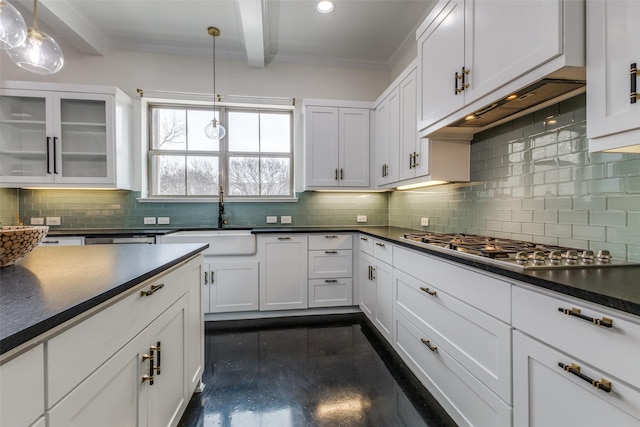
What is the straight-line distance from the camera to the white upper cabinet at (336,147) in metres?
3.34

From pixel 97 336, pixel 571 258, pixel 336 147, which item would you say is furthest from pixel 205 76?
pixel 571 258

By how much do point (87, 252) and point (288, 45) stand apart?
116 inches

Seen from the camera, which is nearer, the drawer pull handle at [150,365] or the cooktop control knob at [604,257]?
the drawer pull handle at [150,365]

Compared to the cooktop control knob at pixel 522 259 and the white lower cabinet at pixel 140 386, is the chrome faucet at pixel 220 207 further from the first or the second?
the cooktop control knob at pixel 522 259

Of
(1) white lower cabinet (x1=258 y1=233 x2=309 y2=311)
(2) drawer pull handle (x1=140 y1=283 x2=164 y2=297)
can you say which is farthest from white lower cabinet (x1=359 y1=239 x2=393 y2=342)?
(2) drawer pull handle (x1=140 y1=283 x2=164 y2=297)

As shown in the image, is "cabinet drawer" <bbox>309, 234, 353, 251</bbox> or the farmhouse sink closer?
the farmhouse sink

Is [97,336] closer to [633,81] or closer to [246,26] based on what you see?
[633,81]

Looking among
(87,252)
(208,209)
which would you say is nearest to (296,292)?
(208,209)

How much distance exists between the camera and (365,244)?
9.55 feet

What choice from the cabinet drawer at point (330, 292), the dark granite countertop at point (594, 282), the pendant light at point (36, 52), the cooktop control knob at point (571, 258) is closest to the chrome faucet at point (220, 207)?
the cabinet drawer at point (330, 292)

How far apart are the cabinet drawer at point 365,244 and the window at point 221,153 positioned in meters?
1.24

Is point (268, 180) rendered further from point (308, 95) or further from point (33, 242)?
point (33, 242)

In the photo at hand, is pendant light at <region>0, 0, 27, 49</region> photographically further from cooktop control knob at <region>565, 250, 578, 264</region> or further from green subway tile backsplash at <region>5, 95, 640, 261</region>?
cooktop control knob at <region>565, 250, 578, 264</region>

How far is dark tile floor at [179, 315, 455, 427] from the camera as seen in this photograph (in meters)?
1.58
